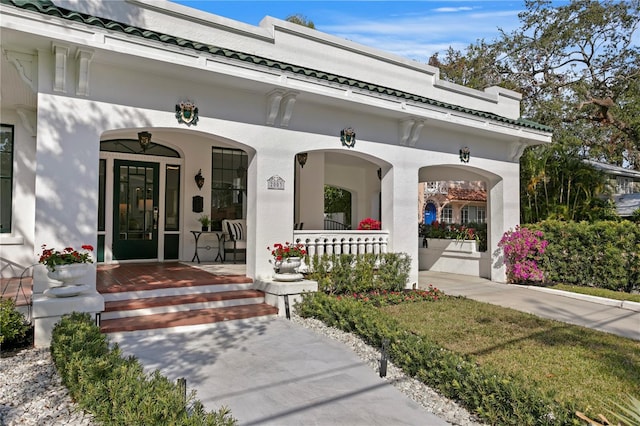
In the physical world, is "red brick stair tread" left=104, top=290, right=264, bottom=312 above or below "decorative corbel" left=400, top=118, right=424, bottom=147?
below

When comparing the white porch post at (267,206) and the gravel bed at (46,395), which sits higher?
the white porch post at (267,206)

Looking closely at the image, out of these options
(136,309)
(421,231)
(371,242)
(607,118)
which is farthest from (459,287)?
(607,118)

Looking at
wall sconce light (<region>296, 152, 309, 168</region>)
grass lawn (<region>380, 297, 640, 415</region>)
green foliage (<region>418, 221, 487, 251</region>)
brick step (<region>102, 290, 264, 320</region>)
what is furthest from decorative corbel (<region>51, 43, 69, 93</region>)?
green foliage (<region>418, 221, 487, 251</region>)

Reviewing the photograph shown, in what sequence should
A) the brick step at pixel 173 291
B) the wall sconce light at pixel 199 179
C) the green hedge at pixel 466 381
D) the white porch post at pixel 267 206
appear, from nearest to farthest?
the green hedge at pixel 466 381 < the brick step at pixel 173 291 < the white porch post at pixel 267 206 < the wall sconce light at pixel 199 179

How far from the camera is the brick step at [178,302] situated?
5.68 metres

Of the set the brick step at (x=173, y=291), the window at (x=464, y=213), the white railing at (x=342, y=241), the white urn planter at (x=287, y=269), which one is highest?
the window at (x=464, y=213)

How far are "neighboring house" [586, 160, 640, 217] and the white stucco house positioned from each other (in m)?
12.3

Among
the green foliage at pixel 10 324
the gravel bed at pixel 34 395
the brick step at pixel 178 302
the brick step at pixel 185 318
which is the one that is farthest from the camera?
the brick step at pixel 178 302

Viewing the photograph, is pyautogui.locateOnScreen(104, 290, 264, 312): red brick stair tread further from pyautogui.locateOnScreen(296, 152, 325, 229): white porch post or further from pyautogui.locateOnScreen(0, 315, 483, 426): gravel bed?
pyautogui.locateOnScreen(296, 152, 325, 229): white porch post

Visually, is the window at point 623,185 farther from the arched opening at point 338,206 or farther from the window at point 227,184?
the window at point 227,184

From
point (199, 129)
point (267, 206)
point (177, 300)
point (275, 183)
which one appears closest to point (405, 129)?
point (275, 183)

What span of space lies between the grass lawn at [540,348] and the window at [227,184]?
5.21 m

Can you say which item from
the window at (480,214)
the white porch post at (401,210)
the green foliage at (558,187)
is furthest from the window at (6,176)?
the window at (480,214)

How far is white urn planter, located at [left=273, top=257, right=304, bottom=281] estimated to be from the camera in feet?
22.0
